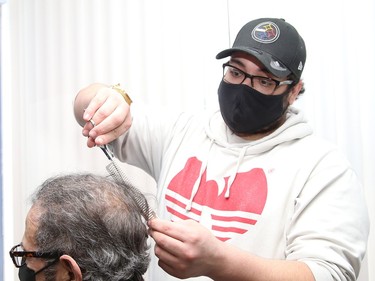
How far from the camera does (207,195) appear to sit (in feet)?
5.06

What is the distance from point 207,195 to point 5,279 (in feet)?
5.57

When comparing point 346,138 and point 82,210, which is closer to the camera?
point 82,210

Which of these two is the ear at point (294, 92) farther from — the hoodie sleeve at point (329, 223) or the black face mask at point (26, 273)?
the black face mask at point (26, 273)

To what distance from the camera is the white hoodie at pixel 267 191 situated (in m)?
1.33

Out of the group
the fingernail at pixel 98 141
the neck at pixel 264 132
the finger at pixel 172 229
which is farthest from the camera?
the neck at pixel 264 132

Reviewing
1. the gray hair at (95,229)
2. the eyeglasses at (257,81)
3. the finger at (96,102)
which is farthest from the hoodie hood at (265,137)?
the gray hair at (95,229)

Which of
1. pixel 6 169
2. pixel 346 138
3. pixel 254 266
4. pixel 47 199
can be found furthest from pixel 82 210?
pixel 6 169

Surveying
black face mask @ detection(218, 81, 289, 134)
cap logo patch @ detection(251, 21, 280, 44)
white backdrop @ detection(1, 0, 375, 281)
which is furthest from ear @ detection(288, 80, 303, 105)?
white backdrop @ detection(1, 0, 375, 281)

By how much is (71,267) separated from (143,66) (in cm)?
148

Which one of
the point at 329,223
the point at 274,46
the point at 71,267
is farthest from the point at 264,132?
the point at 71,267

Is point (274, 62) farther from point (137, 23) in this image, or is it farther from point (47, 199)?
point (137, 23)

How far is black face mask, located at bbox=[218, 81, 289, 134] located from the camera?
5.11 ft

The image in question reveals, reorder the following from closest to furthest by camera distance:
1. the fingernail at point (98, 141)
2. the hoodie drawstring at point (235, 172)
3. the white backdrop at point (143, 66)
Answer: the fingernail at point (98, 141), the hoodie drawstring at point (235, 172), the white backdrop at point (143, 66)

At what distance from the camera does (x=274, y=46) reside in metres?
1.55
